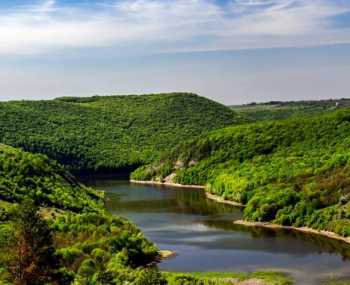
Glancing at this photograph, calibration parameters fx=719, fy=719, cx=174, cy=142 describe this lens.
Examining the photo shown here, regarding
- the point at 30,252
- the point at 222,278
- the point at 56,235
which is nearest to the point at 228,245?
the point at 222,278

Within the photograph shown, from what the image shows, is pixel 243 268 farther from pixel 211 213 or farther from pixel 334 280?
pixel 211 213

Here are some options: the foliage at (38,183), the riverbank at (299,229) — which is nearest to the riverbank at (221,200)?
the riverbank at (299,229)

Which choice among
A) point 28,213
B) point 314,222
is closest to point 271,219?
point 314,222

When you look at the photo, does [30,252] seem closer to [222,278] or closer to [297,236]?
[222,278]

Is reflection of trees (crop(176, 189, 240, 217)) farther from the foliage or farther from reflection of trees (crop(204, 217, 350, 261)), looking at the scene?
the foliage

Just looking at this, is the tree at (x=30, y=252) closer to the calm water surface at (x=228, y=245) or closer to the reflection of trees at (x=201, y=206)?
the calm water surface at (x=228, y=245)

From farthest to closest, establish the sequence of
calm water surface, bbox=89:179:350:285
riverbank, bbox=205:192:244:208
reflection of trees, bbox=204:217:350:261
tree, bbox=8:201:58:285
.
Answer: riverbank, bbox=205:192:244:208, reflection of trees, bbox=204:217:350:261, calm water surface, bbox=89:179:350:285, tree, bbox=8:201:58:285

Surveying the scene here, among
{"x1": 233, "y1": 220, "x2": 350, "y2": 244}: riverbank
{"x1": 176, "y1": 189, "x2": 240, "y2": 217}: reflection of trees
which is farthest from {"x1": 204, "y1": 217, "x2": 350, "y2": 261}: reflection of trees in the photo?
{"x1": 176, "y1": 189, "x2": 240, "y2": 217}: reflection of trees
